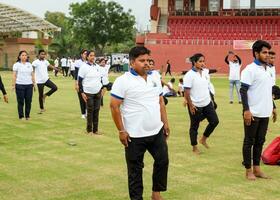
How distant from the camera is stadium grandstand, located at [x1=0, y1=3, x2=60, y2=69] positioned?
125 feet

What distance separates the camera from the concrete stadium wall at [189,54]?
41.7m

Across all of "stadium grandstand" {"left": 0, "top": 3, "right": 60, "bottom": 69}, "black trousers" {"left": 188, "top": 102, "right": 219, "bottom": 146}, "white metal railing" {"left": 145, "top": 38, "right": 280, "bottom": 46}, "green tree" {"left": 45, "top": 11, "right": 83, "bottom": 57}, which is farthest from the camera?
"green tree" {"left": 45, "top": 11, "right": 83, "bottom": 57}

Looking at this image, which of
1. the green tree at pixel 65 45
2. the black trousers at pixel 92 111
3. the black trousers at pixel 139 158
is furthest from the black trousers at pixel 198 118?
the green tree at pixel 65 45

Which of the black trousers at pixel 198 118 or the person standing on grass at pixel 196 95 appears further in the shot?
the black trousers at pixel 198 118

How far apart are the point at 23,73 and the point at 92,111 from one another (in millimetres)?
2893

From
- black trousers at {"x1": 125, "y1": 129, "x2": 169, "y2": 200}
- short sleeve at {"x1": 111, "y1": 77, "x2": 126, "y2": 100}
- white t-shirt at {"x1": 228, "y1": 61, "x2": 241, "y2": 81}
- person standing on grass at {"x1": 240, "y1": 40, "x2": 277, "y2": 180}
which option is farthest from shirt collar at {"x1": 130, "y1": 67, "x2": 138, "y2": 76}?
white t-shirt at {"x1": 228, "y1": 61, "x2": 241, "y2": 81}

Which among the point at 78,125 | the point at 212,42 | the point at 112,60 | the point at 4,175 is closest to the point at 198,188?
the point at 4,175

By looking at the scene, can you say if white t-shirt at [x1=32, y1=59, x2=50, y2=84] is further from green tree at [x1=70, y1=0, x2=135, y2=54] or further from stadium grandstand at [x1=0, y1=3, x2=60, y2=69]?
green tree at [x1=70, y1=0, x2=135, y2=54]

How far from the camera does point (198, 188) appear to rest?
6492 mm

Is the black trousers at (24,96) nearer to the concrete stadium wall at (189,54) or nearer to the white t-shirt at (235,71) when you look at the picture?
the white t-shirt at (235,71)

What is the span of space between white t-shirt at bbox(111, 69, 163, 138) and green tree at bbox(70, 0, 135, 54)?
187 feet

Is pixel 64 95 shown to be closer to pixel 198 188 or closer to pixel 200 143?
pixel 200 143

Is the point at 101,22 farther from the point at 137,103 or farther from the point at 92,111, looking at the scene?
the point at 137,103

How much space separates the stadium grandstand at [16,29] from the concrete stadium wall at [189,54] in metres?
9.10
